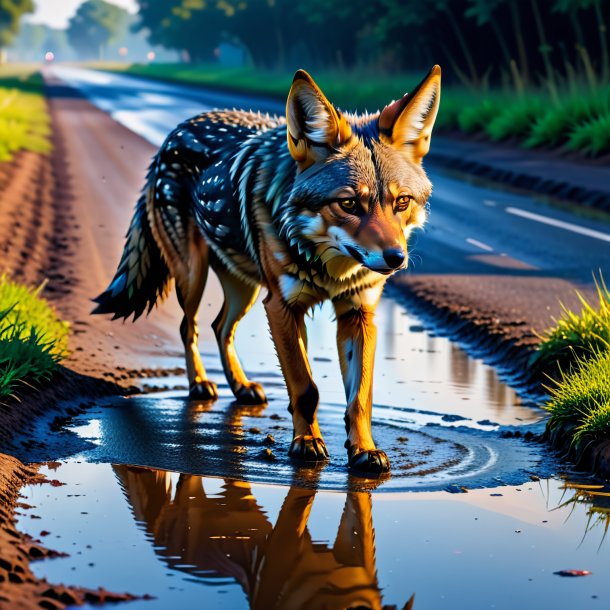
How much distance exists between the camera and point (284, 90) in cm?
4497

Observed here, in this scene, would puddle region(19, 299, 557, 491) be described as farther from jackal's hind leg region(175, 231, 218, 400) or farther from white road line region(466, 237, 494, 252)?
white road line region(466, 237, 494, 252)

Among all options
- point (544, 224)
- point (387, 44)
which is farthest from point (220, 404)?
point (387, 44)

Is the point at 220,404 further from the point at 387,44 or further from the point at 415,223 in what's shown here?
the point at 387,44

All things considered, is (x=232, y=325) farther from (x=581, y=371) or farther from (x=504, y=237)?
(x=504, y=237)

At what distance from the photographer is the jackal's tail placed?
8766mm

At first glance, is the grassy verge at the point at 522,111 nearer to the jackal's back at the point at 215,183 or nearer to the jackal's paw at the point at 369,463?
the jackal's back at the point at 215,183

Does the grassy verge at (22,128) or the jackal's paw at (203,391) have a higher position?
the grassy verge at (22,128)

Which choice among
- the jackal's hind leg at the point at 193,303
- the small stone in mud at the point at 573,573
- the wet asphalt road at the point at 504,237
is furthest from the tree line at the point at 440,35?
the small stone in mud at the point at 573,573

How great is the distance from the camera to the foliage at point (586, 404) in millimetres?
6531

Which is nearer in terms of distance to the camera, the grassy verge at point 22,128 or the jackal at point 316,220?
the jackal at point 316,220

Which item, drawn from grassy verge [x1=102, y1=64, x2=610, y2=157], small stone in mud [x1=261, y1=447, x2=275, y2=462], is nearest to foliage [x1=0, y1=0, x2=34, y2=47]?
grassy verge [x1=102, y1=64, x2=610, y2=157]

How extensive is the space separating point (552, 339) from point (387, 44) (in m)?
32.0

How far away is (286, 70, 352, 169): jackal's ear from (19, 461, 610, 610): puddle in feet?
5.11

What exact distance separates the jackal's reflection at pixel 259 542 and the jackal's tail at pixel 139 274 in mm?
2771
